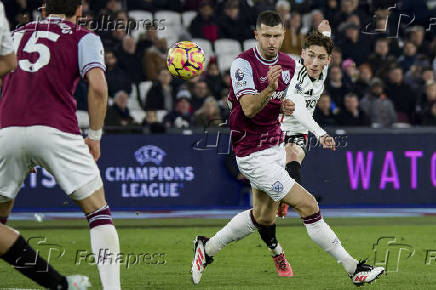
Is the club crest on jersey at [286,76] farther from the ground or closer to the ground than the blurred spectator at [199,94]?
farther from the ground

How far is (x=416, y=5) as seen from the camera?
1886 centimetres

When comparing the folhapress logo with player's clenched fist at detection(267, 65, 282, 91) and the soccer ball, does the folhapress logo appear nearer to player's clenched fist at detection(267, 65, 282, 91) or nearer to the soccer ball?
the soccer ball

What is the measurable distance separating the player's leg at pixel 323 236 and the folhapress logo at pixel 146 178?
7.07 metres

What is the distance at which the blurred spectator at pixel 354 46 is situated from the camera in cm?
1766

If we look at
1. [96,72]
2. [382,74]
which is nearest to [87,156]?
[96,72]

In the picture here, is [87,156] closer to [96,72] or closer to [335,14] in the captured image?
[96,72]

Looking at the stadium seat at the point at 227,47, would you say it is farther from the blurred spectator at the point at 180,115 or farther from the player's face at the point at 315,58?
the player's face at the point at 315,58

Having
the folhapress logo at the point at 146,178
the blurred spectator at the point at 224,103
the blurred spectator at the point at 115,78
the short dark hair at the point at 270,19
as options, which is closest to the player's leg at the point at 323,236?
the short dark hair at the point at 270,19

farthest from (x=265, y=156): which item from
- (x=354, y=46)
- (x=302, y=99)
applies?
(x=354, y=46)

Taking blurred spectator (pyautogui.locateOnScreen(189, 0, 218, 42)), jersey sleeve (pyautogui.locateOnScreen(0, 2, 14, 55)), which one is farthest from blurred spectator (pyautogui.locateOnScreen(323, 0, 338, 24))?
jersey sleeve (pyautogui.locateOnScreen(0, 2, 14, 55))

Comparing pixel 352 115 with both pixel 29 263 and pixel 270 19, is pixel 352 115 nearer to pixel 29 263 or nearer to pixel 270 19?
pixel 270 19

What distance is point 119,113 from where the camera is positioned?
15.4 metres

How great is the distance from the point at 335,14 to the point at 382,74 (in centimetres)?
186

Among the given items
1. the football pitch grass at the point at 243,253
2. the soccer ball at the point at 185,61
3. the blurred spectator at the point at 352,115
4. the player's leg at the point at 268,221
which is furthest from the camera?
the blurred spectator at the point at 352,115
